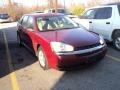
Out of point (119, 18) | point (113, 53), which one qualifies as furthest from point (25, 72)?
point (119, 18)

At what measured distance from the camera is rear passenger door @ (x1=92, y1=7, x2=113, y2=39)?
8.64 m

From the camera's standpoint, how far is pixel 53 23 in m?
7.52

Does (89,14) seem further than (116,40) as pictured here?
Yes

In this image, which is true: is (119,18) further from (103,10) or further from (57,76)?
(57,76)

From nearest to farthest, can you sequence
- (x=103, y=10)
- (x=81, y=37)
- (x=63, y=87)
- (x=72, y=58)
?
(x=63, y=87), (x=72, y=58), (x=81, y=37), (x=103, y=10)

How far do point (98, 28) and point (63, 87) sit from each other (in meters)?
4.47

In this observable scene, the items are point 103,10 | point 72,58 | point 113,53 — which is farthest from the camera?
point 103,10

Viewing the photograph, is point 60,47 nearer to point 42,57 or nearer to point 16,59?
point 42,57

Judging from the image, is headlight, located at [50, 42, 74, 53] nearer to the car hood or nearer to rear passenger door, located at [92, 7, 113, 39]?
the car hood

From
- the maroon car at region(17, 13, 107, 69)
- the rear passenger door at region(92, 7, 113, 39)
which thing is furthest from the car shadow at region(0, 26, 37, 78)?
the rear passenger door at region(92, 7, 113, 39)

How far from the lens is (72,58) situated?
18.8 feet

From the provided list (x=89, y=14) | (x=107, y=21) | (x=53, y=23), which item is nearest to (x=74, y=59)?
(x=53, y=23)

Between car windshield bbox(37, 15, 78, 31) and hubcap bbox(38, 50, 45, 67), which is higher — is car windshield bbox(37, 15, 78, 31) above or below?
above

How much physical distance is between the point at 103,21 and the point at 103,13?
373 millimetres
